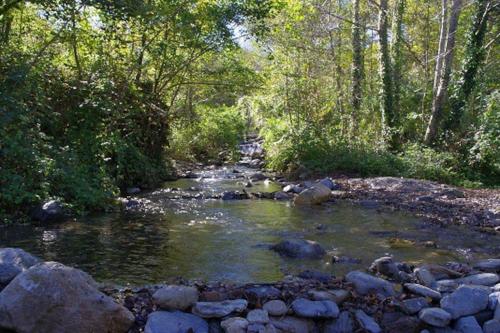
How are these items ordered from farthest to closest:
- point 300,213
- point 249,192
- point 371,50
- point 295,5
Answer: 1. point 371,50
2. point 295,5
3. point 249,192
4. point 300,213

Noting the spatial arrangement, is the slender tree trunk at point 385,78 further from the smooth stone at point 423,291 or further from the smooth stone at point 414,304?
the smooth stone at point 414,304

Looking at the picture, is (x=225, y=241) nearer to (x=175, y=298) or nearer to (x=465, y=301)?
(x=175, y=298)

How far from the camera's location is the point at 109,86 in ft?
42.6

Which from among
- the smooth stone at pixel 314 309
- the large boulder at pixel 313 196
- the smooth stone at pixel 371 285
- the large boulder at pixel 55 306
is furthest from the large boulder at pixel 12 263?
the large boulder at pixel 313 196

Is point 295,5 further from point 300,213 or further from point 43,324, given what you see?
point 43,324

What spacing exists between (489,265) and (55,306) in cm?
524

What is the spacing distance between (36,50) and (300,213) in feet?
24.1

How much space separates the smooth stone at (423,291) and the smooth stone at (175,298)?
2350mm

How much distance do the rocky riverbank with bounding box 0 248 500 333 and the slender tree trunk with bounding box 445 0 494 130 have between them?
12.7 metres

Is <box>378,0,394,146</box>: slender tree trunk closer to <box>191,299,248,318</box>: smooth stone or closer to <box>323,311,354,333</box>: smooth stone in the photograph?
<box>323,311,354,333</box>: smooth stone

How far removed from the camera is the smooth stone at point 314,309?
5.02 m

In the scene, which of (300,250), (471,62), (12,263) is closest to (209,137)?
(471,62)

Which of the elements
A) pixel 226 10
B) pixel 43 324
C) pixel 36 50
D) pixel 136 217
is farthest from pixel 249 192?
pixel 43 324

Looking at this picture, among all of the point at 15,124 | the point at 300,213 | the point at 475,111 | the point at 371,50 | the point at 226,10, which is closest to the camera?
the point at 15,124
